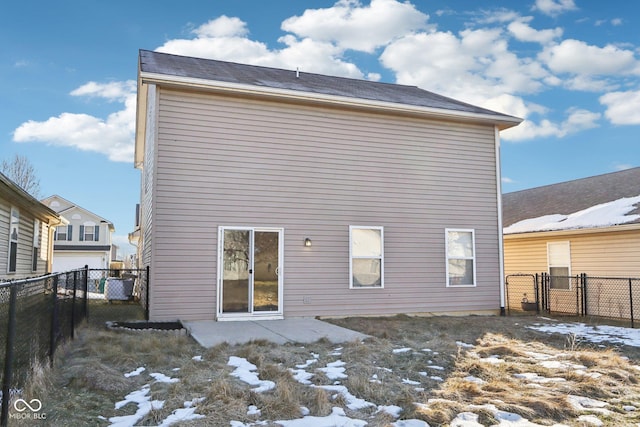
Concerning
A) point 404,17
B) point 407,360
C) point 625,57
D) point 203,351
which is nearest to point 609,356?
point 407,360

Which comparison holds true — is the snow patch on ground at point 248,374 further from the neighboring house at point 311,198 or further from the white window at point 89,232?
the white window at point 89,232

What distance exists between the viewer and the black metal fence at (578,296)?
11711 millimetres

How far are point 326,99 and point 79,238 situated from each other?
3062 cm

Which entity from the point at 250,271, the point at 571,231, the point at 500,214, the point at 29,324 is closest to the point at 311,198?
the point at 250,271

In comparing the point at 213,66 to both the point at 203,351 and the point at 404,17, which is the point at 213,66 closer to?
the point at 404,17

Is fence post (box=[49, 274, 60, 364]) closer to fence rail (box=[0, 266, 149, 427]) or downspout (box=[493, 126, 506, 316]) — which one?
fence rail (box=[0, 266, 149, 427])

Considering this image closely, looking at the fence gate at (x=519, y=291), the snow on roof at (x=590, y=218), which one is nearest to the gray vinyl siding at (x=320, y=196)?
the snow on roof at (x=590, y=218)

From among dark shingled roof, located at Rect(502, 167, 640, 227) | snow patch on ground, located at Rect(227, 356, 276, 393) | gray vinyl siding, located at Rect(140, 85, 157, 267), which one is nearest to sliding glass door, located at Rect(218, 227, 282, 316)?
gray vinyl siding, located at Rect(140, 85, 157, 267)

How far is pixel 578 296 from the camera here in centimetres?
1280

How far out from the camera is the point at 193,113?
365 inches

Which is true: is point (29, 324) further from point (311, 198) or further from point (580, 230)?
point (580, 230)

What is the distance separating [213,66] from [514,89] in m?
11.2

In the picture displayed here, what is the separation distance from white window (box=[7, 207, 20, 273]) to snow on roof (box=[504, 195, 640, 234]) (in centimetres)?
1338

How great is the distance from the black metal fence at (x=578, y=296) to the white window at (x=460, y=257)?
7.32ft
